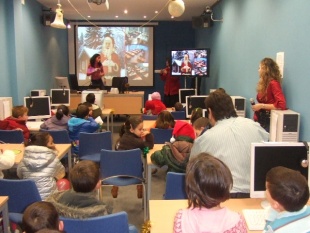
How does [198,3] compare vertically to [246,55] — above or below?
above

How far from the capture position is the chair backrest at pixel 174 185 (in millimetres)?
2744

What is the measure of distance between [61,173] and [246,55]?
4.00m

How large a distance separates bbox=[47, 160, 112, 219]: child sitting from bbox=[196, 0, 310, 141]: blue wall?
2.50 m

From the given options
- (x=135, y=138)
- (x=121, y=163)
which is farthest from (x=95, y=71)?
(x=121, y=163)

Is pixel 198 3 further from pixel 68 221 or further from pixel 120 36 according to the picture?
pixel 68 221

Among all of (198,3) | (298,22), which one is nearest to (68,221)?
(298,22)

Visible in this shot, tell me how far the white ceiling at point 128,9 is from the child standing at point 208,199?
557cm

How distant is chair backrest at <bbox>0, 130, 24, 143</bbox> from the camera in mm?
4535

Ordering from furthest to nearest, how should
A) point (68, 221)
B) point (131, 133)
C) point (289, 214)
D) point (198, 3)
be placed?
point (198, 3) < point (131, 133) < point (68, 221) < point (289, 214)

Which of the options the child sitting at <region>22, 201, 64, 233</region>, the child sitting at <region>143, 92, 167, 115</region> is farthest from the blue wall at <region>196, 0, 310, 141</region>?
the child sitting at <region>22, 201, 64, 233</region>

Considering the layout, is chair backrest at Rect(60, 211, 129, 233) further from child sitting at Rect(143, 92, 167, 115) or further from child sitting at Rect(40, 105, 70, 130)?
child sitting at Rect(143, 92, 167, 115)

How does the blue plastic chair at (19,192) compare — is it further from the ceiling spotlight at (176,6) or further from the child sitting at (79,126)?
the ceiling spotlight at (176,6)

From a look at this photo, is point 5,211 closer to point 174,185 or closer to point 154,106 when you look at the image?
Result: point 174,185

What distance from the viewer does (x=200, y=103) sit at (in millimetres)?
6180
